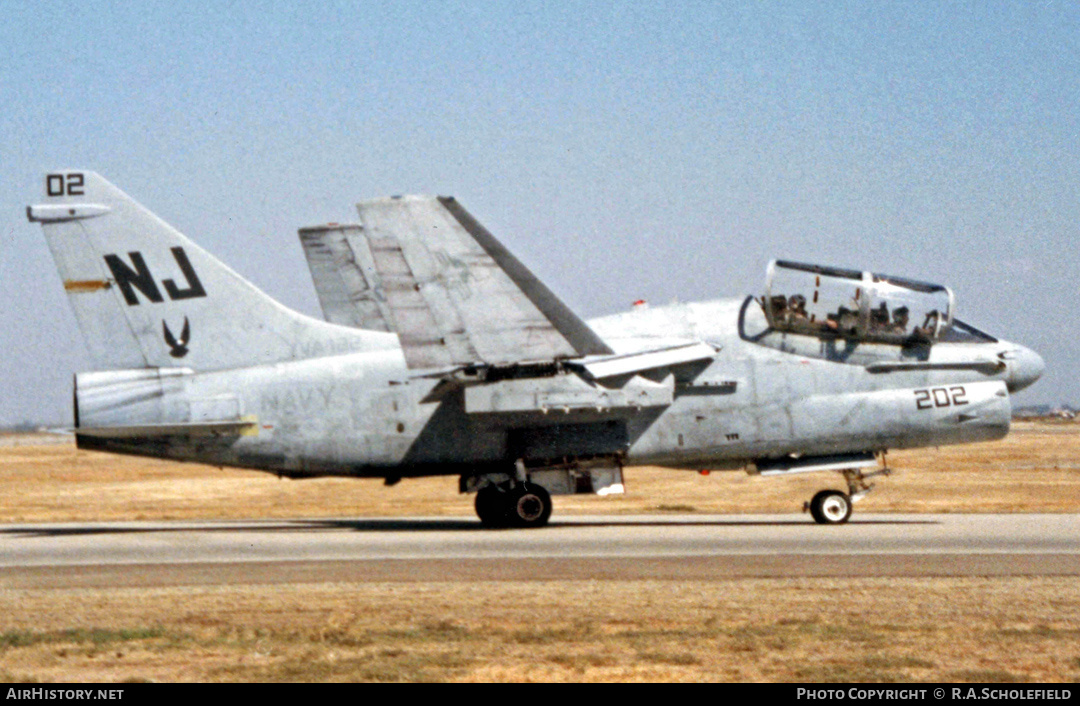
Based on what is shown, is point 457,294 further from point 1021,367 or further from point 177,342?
point 1021,367

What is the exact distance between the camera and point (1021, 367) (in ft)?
71.9

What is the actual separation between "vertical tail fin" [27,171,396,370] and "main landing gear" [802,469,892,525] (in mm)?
7463

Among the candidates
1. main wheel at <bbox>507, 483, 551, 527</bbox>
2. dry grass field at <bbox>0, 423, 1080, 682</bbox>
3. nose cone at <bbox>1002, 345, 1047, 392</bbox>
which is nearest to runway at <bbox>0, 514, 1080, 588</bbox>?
main wheel at <bbox>507, 483, 551, 527</bbox>

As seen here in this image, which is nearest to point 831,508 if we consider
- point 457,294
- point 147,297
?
point 457,294

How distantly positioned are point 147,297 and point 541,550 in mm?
8153

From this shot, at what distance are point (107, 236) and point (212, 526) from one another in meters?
5.57

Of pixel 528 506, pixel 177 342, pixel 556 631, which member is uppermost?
pixel 177 342

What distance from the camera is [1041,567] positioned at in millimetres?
15094

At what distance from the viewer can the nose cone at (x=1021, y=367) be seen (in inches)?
861

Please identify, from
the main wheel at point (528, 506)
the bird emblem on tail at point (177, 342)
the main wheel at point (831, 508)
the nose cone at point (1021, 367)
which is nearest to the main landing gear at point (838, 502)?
the main wheel at point (831, 508)

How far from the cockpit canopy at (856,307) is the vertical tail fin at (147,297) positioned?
634 cm

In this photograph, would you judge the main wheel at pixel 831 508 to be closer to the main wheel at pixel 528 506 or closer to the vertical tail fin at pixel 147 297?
the main wheel at pixel 528 506

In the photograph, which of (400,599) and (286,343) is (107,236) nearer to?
(286,343)
